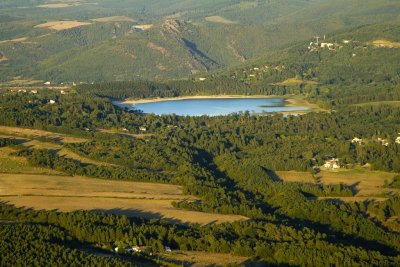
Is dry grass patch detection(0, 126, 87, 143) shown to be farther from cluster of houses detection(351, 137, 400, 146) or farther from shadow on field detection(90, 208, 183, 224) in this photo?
cluster of houses detection(351, 137, 400, 146)

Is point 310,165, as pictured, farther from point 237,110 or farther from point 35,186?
point 237,110

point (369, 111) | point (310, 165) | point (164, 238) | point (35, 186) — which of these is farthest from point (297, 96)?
point (164, 238)

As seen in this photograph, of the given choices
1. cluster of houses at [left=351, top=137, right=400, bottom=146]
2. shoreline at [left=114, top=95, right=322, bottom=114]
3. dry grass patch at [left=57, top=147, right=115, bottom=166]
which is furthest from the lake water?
dry grass patch at [left=57, top=147, right=115, bottom=166]

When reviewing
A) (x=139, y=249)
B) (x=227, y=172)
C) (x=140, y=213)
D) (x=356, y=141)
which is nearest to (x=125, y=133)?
(x=227, y=172)

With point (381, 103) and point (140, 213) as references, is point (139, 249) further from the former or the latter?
point (381, 103)

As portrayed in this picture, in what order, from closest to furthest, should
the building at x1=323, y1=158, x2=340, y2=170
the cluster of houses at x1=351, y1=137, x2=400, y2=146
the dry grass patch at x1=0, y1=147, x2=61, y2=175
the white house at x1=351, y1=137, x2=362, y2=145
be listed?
the dry grass patch at x1=0, y1=147, x2=61, y2=175, the building at x1=323, y1=158, x2=340, y2=170, the cluster of houses at x1=351, y1=137, x2=400, y2=146, the white house at x1=351, y1=137, x2=362, y2=145

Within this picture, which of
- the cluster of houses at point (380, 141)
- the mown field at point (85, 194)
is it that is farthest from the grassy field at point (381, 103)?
the mown field at point (85, 194)
